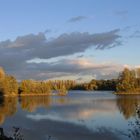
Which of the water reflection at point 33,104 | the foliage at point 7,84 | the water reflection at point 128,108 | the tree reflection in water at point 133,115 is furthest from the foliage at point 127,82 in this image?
the tree reflection in water at point 133,115

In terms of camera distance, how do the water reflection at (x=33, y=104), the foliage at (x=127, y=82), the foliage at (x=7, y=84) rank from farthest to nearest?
the foliage at (x=127, y=82) → the foliage at (x=7, y=84) → the water reflection at (x=33, y=104)

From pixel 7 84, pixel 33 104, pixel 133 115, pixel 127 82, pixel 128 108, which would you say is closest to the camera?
pixel 133 115

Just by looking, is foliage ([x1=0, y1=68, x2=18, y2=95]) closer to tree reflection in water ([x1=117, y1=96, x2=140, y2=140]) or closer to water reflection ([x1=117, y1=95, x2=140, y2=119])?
water reflection ([x1=117, y1=95, x2=140, y2=119])

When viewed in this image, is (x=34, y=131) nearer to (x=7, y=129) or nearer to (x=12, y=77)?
(x=7, y=129)

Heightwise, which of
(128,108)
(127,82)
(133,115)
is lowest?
(128,108)

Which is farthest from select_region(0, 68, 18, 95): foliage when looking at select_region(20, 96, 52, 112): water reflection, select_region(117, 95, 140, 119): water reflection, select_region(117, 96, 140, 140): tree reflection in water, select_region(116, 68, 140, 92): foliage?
select_region(117, 96, 140, 140): tree reflection in water

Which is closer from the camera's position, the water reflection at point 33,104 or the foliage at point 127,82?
the water reflection at point 33,104

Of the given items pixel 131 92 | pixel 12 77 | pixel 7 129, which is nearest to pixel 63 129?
pixel 7 129

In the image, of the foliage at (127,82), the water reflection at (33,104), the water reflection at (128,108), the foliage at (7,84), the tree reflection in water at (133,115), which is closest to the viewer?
the tree reflection in water at (133,115)

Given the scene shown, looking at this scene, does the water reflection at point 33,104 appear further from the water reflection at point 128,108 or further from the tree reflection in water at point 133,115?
Answer: the tree reflection in water at point 133,115

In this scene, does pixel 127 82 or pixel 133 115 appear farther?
pixel 127 82

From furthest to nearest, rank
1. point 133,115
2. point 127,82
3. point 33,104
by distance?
point 127,82, point 33,104, point 133,115

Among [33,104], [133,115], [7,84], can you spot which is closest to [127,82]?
[7,84]

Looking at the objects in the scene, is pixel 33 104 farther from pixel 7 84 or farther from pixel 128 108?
pixel 7 84
